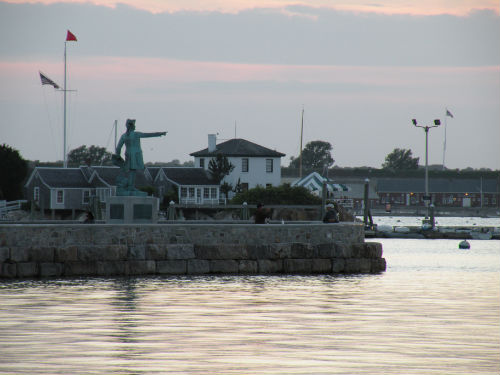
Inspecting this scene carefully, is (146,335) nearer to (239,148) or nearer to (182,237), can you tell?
(182,237)

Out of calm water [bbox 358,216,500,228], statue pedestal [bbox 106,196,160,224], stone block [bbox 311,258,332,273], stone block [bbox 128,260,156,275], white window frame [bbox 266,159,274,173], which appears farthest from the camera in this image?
calm water [bbox 358,216,500,228]

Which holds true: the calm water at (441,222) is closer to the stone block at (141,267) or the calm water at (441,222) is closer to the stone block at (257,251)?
the stone block at (257,251)

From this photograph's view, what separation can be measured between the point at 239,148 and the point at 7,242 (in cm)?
6660

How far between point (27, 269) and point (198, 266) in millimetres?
4608

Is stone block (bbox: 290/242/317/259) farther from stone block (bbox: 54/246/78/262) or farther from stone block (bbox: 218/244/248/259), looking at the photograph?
stone block (bbox: 54/246/78/262)

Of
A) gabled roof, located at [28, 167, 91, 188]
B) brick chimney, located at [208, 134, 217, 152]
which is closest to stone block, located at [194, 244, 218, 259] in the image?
gabled roof, located at [28, 167, 91, 188]

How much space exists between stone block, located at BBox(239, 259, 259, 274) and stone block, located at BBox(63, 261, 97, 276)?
4.07 meters

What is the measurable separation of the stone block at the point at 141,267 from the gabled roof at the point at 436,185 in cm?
14284

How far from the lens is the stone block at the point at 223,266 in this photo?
2639 cm

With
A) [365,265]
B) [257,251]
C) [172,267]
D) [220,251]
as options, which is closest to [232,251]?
[220,251]

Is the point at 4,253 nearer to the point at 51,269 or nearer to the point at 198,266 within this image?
the point at 51,269

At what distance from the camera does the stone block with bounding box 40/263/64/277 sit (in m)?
24.9

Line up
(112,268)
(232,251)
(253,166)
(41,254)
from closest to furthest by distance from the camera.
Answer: (41,254), (112,268), (232,251), (253,166)

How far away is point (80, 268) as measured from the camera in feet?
82.9
